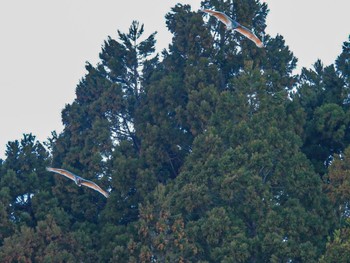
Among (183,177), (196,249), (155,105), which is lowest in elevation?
(196,249)

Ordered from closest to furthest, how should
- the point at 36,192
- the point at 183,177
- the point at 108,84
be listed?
the point at 183,177, the point at 36,192, the point at 108,84

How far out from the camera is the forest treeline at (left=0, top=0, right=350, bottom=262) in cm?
3656

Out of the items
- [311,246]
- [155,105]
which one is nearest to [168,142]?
[155,105]

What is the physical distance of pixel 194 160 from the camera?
38844 millimetres

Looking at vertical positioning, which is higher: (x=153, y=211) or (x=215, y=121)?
(x=215, y=121)

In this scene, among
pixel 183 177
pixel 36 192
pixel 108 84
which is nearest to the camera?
pixel 183 177

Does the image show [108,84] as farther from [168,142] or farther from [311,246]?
[311,246]

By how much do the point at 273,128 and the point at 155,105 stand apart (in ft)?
19.5

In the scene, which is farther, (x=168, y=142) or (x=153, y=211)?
(x=168, y=142)

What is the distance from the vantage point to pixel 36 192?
4141 cm

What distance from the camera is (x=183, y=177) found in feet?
125

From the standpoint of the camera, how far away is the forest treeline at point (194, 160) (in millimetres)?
36562

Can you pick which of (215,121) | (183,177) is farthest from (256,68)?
(183,177)

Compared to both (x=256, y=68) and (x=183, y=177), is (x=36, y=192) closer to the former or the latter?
(x=183, y=177)
